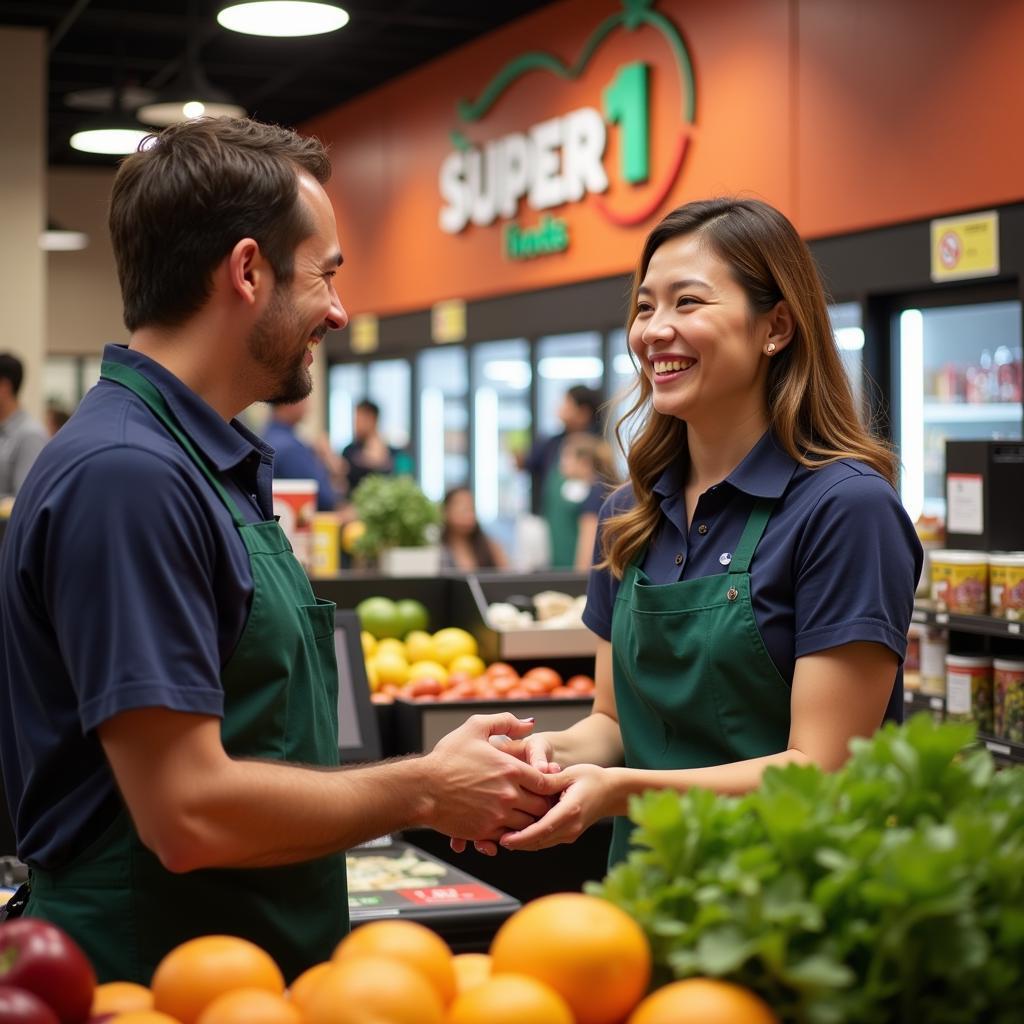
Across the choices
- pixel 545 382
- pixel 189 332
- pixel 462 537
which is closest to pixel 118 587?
pixel 189 332

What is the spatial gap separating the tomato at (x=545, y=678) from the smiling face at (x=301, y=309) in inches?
79.1

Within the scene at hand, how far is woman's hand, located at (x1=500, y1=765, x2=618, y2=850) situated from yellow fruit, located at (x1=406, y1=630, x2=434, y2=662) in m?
1.97

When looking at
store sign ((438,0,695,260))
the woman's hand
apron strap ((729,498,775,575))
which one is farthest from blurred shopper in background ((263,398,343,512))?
the woman's hand

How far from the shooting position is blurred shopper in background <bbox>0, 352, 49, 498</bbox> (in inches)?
279

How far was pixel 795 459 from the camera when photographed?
220 cm

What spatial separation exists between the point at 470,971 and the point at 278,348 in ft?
2.64

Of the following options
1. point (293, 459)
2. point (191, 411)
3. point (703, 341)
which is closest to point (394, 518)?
point (293, 459)

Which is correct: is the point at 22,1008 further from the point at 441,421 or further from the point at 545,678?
the point at 441,421

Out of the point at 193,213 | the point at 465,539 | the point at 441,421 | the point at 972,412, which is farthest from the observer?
the point at 441,421

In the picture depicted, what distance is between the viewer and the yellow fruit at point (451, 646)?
400 cm

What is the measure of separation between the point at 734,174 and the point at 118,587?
6.16 meters

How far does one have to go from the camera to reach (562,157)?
875 cm

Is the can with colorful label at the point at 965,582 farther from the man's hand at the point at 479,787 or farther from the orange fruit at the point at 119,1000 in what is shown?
the orange fruit at the point at 119,1000

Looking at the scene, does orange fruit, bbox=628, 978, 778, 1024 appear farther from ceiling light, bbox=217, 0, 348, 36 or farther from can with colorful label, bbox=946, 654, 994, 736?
ceiling light, bbox=217, 0, 348, 36
